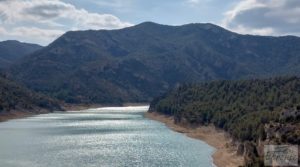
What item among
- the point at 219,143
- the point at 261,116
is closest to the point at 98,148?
the point at 219,143

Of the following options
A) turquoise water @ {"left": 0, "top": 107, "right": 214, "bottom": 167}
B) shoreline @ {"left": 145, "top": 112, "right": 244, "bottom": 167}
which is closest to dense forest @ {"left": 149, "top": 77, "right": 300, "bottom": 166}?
shoreline @ {"left": 145, "top": 112, "right": 244, "bottom": 167}

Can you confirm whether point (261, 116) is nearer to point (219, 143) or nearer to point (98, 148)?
point (219, 143)

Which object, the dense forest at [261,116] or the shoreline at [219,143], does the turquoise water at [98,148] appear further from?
the dense forest at [261,116]

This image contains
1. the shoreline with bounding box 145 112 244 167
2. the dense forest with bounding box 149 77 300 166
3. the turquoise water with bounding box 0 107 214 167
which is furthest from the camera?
the shoreline with bounding box 145 112 244 167

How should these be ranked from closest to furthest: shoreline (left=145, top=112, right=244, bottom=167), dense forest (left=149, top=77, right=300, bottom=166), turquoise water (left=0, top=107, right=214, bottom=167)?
1. dense forest (left=149, top=77, right=300, bottom=166)
2. turquoise water (left=0, top=107, right=214, bottom=167)
3. shoreline (left=145, top=112, right=244, bottom=167)

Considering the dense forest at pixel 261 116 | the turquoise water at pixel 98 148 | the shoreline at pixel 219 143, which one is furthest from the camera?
the shoreline at pixel 219 143

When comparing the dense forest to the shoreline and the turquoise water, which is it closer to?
the shoreline

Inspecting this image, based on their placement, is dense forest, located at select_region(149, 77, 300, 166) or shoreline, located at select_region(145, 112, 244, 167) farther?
shoreline, located at select_region(145, 112, 244, 167)

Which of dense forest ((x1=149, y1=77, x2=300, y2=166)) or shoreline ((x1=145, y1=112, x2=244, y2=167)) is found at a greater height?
dense forest ((x1=149, y1=77, x2=300, y2=166))

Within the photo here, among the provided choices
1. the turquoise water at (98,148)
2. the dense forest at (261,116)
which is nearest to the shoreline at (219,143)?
the turquoise water at (98,148)

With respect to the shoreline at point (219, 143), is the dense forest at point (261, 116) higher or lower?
higher

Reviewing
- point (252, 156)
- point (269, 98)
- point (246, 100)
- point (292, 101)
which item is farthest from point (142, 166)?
point (246, 100)
